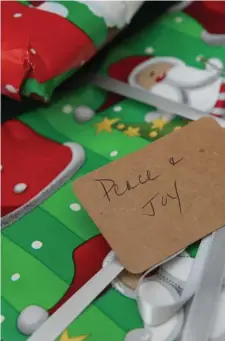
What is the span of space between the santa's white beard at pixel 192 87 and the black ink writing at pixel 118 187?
13 centimetres

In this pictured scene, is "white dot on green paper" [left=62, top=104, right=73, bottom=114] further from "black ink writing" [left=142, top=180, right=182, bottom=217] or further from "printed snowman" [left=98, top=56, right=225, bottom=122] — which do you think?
"black ink writing" [left=142, top=180, right=182, bottom=217]

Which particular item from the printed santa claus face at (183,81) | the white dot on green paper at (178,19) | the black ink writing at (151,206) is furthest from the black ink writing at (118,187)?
the white dot on green paper at (178,19)

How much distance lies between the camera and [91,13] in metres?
0.60

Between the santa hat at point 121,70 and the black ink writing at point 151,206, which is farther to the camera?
the santa hat at point 121,70

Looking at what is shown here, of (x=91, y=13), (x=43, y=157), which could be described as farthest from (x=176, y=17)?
(x=43, y=157)

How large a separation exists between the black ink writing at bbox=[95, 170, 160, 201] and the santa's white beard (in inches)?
5.0

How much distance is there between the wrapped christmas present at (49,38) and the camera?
566 millimetres

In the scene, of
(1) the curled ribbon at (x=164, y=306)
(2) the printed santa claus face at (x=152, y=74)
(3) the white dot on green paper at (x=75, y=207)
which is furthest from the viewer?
(2) the printed santa claus face at (x=152, y=74)

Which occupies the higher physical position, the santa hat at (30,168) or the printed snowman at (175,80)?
the santa hat at (30,168)

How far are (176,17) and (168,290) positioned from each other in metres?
0.39

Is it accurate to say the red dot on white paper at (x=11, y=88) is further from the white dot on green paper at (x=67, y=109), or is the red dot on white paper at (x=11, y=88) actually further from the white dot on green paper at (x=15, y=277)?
the white dot on green paper at (x=15, y=277)

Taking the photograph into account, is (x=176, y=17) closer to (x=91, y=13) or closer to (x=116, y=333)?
(x=91, y=13)

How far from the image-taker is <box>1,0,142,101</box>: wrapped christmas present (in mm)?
566

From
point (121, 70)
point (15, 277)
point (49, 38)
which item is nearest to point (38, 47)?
point (49, 38)
